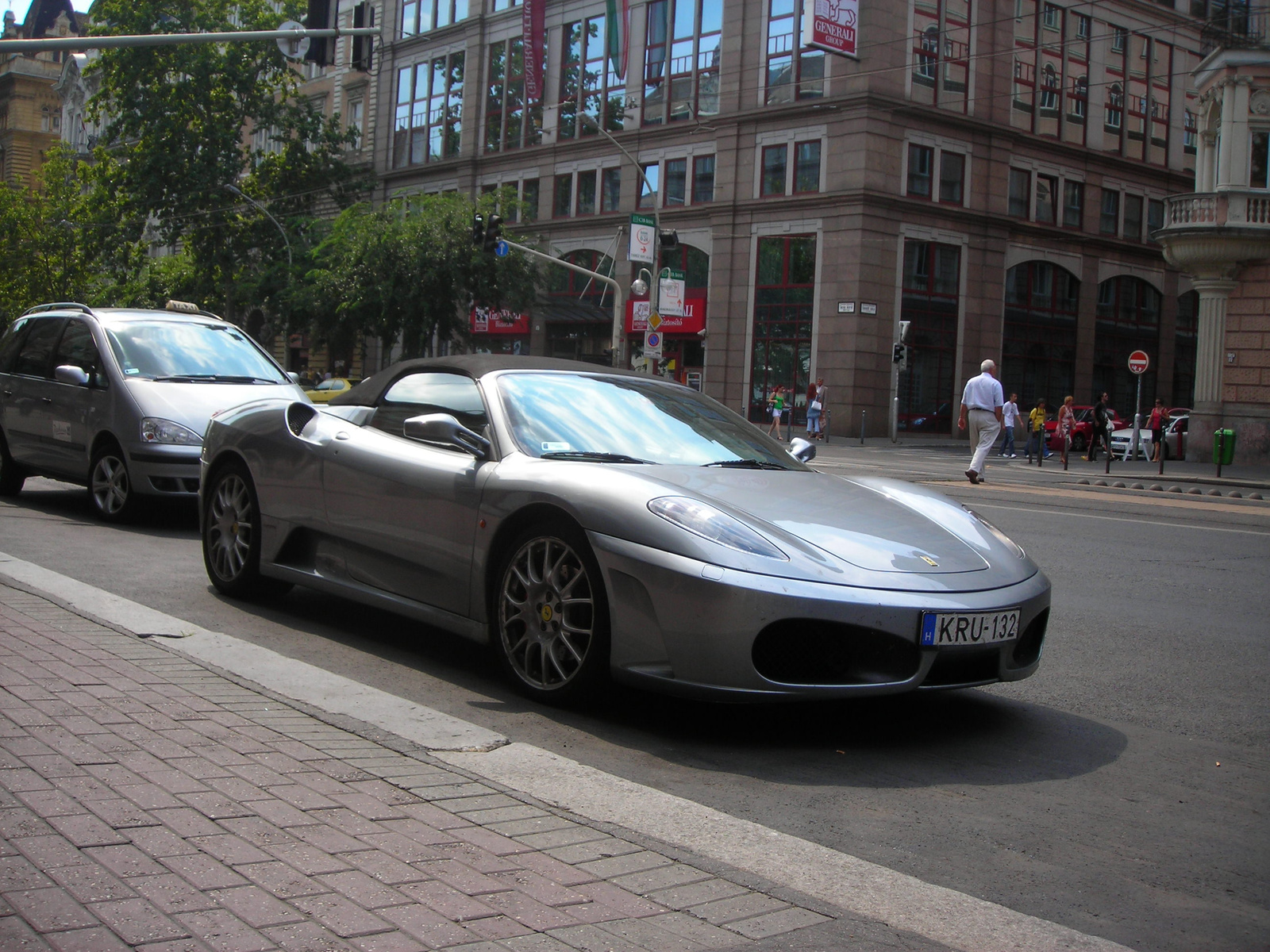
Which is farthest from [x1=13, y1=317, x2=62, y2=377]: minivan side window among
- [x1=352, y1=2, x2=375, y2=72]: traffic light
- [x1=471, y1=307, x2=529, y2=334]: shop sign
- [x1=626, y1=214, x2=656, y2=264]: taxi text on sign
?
[x1=471, y1=307, x2=529, y2=334]: shop sign

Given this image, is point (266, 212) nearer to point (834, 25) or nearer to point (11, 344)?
point (834, 25)

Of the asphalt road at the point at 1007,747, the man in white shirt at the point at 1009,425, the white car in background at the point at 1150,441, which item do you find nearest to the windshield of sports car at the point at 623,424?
the asphalt road at the point at 1007,747

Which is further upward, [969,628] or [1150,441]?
[1150,441]

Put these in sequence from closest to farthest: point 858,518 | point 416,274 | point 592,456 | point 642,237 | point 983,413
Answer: point 858,518 < point 592,456 < point 983,413 < point 642,237 < point 416,274

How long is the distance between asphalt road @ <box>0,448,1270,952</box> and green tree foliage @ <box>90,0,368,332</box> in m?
43.8

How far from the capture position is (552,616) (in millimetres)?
4766

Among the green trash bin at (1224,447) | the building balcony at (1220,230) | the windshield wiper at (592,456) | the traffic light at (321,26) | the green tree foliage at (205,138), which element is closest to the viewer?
the windshield wiper at (592,456)

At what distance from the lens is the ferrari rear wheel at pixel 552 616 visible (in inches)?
181

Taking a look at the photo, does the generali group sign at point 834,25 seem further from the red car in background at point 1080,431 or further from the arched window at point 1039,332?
the red car in background at point 1080,431

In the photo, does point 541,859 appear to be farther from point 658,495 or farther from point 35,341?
point 35,341

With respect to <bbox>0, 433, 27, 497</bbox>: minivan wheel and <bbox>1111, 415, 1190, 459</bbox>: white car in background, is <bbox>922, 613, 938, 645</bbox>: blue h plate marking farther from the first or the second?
<bbox>1111, 415, 1190, 459</bbox>: white car in background

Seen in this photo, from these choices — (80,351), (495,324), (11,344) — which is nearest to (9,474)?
(11,344)

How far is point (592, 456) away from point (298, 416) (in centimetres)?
192

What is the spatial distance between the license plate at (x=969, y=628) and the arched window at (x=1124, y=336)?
45040 mm
